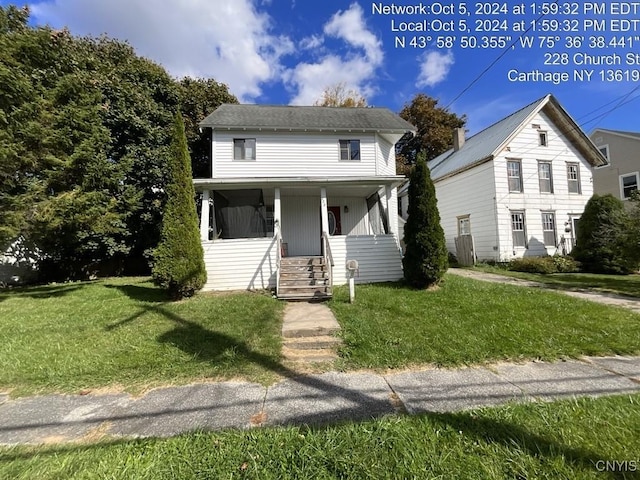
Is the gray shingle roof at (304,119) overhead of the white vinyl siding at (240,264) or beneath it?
overhead

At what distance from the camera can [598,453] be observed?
2070mm

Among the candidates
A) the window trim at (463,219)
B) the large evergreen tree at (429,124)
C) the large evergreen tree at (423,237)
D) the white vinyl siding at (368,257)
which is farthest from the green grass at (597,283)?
the large evergreen tree at (429,124)

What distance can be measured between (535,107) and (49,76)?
1985cm

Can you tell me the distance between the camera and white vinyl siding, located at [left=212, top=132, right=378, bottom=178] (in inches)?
448

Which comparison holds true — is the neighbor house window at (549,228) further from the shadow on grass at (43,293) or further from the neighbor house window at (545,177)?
the shadow on grass at (43,293)

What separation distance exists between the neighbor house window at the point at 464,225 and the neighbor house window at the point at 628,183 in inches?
403

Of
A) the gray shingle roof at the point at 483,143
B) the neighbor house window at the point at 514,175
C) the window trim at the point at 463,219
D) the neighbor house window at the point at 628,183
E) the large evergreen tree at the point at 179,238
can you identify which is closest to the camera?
the large evergreen tree at the point at 179,238

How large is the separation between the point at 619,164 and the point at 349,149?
728 inches

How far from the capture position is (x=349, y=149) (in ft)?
39.5

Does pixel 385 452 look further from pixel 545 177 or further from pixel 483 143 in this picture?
pixel 483 143

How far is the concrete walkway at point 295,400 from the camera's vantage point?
2.64 m

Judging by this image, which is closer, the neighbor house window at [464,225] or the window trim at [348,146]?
the window trim at [348,146]

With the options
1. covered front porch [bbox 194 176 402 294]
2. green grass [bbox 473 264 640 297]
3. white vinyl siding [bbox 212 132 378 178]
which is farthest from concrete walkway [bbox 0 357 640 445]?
white vinyl siding [bbox 212 132 378 178]

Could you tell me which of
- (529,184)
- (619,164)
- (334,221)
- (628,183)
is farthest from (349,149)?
(619,164)
